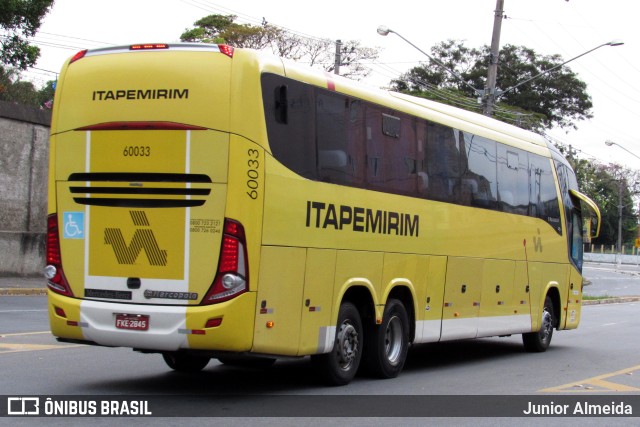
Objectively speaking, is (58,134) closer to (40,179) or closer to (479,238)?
(479,238)

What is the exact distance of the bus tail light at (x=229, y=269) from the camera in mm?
8930

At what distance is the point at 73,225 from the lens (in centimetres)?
954

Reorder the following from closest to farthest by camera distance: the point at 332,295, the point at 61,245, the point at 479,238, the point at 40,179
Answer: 1. the point at 61,245
2. the point at 332,295
3. the point at 479,238
4. the point at 40,179

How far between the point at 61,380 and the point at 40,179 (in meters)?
18.0

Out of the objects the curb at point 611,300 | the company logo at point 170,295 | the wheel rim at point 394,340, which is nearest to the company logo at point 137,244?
the company logo at point 170,295

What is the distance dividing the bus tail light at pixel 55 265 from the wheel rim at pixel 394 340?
428 cm

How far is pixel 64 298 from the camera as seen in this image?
31.2 ft

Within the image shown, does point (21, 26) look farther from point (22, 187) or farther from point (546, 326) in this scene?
point (546, 326)

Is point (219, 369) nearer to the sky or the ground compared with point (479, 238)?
nearer to the ground

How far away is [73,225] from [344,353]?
346 cm

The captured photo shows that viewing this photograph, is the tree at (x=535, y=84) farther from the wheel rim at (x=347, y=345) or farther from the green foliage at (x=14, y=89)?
the wheel rim at (x=347, y=345)

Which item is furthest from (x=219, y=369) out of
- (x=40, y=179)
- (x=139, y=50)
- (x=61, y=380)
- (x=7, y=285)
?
(x=40, y=179)

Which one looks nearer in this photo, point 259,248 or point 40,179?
point 259,248

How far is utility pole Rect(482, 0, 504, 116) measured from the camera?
2797 centimetres
